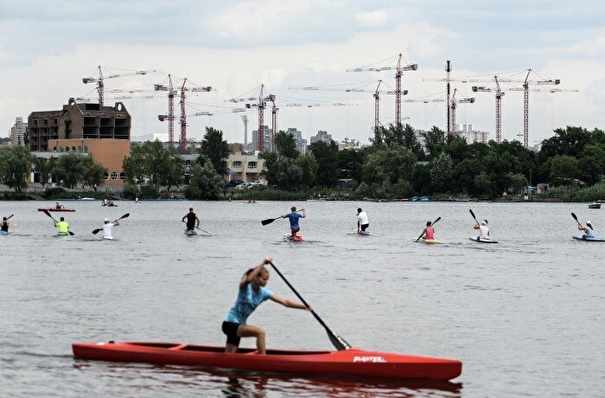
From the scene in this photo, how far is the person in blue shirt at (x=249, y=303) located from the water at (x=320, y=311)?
1.00 meters

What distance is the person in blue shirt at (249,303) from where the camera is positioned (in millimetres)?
22516

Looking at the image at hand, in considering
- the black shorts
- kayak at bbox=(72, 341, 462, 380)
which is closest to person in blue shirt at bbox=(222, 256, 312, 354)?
the black shorts

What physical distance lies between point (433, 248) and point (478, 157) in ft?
444

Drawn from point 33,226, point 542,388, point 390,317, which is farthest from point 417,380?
point 33,226

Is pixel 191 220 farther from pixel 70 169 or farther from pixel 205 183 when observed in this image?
pixel 70 169

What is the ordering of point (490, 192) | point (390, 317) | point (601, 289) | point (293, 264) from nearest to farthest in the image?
1. point (390, 317)
2. point (601, 289)
3. point (293, 264)
4. point (490, 192)

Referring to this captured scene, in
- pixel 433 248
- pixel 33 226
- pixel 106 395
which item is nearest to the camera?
pixel 106 395

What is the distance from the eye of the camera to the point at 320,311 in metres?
35.5

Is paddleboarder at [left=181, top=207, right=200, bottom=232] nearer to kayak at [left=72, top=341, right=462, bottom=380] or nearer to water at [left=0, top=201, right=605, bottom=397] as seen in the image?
water at [left=0, top=201, right=605, bottom=397]

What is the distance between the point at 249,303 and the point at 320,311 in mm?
12690

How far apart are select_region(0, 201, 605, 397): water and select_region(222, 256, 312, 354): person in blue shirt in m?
1.00

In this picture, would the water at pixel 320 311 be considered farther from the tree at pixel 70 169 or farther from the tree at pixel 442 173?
the tree at pixel 70 169

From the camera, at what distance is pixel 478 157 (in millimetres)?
199500

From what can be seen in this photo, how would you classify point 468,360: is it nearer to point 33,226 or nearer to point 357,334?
point 357,334
